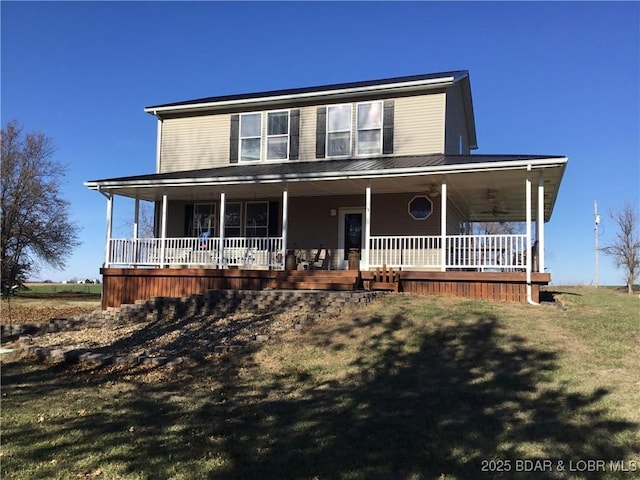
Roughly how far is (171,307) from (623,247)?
42035 millimetres

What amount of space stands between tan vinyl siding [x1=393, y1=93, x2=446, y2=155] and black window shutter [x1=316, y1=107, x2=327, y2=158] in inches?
87.2

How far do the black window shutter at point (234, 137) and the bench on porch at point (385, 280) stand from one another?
7.03 m

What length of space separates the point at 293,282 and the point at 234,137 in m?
6.44

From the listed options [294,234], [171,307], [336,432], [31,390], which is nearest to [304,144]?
[294,234]

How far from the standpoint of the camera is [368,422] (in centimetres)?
527

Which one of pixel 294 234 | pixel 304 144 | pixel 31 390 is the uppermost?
pixel 304 144

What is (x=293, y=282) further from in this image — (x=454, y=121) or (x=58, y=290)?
(x=58, y=290)

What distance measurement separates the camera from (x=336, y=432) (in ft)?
16.4

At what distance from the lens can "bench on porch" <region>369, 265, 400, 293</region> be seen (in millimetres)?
12695

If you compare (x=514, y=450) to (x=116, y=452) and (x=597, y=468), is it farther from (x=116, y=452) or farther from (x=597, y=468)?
(x=116, y=452)

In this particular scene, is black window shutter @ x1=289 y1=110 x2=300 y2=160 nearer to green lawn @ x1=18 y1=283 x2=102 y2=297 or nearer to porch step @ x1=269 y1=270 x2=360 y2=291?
porch step @ x1=269 y1=270 x2=360 y2=291

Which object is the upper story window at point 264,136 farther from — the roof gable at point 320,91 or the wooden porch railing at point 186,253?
the wooden porch railing at point 186,253

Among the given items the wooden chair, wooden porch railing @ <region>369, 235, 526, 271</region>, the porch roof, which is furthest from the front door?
wooden porch railing @ <region>369, 235, 526, 271</region>

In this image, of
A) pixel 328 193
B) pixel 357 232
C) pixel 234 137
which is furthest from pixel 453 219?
pixel 234 137
